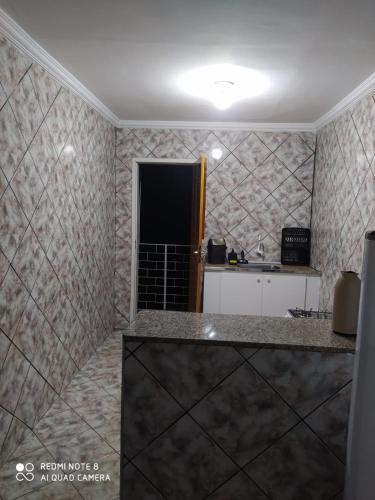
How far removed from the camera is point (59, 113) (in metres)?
2.81

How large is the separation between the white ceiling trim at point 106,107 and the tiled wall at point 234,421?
5.83 ft

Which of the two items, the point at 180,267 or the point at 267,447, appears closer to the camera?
the point at 267,447

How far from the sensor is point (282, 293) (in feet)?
12.9

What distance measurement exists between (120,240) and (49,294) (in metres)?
1.81

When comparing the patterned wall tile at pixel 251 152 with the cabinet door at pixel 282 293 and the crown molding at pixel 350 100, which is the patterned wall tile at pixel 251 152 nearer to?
the crown molding at pixel 350 100

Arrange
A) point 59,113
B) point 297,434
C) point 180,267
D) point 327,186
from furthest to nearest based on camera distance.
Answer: point 180,267 → point 327,186 → point 59,113 → point 297,434

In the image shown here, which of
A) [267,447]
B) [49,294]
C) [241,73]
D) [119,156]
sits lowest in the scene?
[267,447]

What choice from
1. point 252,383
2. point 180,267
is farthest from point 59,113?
point 180,267

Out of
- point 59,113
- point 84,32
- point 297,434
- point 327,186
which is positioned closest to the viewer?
point 297,434

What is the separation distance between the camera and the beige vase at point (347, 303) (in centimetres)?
134

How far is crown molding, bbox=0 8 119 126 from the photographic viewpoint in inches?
79.7

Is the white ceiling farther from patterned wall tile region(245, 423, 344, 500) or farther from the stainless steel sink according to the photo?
patterned wall tile region(245, 423, 344, 500)

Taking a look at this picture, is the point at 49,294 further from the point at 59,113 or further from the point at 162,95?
the point at 162,95

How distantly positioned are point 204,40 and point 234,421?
1.86 m
